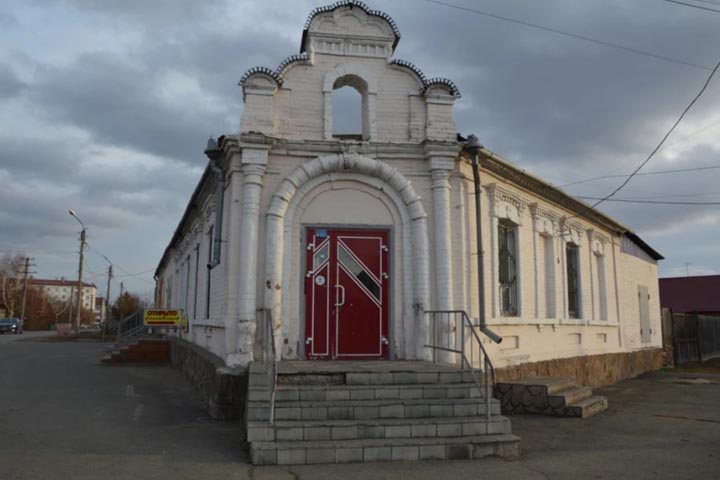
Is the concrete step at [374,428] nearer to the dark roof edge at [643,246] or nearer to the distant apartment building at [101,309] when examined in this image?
the dark roof edge at [643,246]

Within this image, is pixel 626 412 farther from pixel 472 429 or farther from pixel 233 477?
pixel 233 477

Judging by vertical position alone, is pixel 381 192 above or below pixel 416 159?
below

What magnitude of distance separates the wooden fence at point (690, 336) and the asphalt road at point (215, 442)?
1047 centimetres

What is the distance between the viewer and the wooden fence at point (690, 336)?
70.8ft

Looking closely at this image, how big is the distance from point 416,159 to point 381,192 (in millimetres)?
828

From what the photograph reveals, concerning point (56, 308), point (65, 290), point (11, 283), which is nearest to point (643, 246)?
point (11, 283)

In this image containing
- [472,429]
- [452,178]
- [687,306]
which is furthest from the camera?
[687,306]

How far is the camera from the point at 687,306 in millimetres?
37469

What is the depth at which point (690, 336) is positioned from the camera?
76.9 ft

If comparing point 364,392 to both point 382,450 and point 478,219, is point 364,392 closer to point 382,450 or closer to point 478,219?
point 382,450

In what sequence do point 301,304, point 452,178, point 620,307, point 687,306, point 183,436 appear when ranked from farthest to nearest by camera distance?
1. point 687,306
2. point 620,307
3. point 452,178
4. point 301,304
5. point 183,436

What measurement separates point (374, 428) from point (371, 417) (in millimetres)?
338

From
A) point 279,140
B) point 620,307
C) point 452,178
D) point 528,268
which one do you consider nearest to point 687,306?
point 620,307

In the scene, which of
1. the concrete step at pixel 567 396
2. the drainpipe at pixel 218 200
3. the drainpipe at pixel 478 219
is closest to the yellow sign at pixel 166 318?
the drainpipe at pixel 218 200
